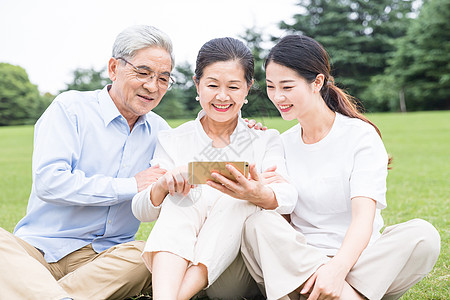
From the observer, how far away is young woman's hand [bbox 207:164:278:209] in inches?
95.5

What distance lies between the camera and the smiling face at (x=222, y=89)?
2875 mm

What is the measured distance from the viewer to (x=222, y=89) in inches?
113

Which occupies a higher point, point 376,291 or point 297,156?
point 297,156

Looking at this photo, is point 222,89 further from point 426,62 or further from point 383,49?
point 383,49

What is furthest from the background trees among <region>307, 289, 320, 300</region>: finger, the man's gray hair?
<region>307, 289, 320, 300</region>: finger

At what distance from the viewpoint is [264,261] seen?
2.48 metres

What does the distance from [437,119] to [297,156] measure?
16.7 m

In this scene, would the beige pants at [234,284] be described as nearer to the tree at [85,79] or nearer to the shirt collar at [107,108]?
the shirt collar at [107,108]

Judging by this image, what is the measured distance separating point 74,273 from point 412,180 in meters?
6.43

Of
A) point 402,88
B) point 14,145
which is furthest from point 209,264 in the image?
point 402,88

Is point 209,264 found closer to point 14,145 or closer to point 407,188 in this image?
point 407,188

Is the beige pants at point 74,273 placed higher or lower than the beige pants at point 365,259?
lower

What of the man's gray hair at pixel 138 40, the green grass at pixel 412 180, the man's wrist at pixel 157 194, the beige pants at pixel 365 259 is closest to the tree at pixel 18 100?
the green grass at pixel 412 180

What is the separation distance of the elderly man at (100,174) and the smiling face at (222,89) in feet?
1.23
